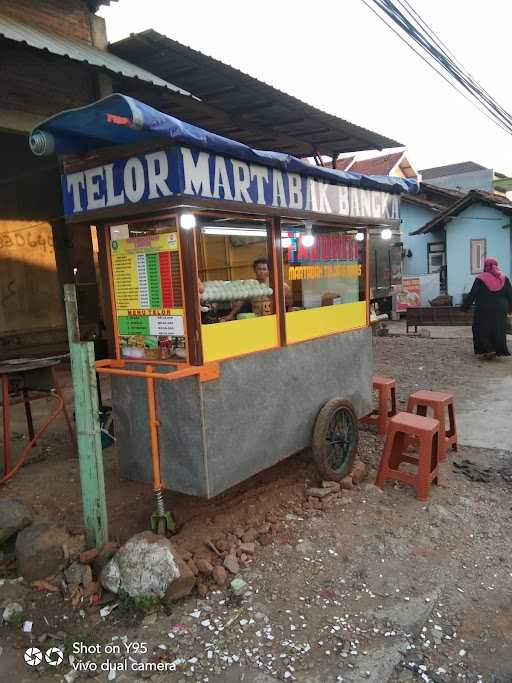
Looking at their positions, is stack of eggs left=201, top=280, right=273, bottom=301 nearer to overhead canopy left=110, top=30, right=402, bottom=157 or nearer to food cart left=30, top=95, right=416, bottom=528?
food cart left=30, top=95, right=416, bottom=528

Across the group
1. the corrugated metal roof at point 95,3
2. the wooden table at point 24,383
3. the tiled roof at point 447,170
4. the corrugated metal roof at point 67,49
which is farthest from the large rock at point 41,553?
the tiled roof at point 447,170

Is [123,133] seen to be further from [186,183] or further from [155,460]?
[155,460]

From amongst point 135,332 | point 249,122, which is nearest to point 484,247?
point 249,122

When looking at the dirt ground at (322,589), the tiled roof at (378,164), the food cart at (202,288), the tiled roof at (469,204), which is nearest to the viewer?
the dirt ground at (322,589)

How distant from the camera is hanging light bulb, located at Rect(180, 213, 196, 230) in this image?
9.82 feet

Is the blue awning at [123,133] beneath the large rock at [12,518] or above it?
above

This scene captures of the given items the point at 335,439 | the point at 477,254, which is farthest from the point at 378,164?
the point at 335,439

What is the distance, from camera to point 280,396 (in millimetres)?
3793

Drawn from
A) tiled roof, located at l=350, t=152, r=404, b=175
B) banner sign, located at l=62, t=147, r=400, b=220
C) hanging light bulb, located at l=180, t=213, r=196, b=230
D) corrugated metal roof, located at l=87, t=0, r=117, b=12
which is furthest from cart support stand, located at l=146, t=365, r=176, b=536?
tiled roof, located at l=350, t=152, r=404, b=175

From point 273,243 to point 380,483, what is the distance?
84.4 inches

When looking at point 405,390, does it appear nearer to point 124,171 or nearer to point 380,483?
point 380,483

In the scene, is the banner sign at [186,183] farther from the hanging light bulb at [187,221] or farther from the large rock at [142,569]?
the large rock at [142,569]

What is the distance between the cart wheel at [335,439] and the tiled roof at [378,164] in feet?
83.8

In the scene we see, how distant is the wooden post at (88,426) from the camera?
3045 mm
